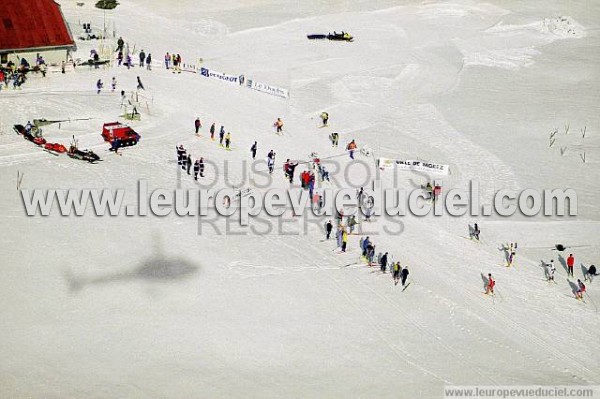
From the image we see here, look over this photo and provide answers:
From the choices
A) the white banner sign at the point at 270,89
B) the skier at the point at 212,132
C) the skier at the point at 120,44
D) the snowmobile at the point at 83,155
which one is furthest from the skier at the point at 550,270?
the skier at the point at 120,44

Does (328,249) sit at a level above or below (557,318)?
above

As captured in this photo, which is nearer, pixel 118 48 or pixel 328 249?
pixel 328 249

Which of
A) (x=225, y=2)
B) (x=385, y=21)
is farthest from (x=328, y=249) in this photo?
(x=225, y=2)

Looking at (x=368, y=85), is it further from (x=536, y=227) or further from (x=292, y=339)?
(x=292, y=339)

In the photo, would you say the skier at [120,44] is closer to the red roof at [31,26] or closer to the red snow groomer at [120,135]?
the red roof at [31,26]

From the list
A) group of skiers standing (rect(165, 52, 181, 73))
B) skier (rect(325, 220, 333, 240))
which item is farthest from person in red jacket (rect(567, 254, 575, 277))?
group of skiers standing (rect(165, 52, 181, 73))

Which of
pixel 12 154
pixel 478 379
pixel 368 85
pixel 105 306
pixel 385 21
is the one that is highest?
pixel 385 21
